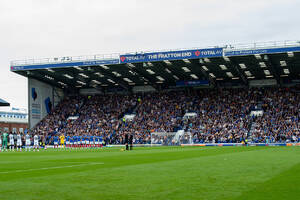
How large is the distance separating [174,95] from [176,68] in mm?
8509

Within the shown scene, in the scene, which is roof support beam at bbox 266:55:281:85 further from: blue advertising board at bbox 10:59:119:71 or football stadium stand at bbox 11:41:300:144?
blue advertising board at bbox 10:59:119:71

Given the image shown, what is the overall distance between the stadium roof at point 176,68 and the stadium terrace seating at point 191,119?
92.6 inches

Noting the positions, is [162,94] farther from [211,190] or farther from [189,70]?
[211,190]

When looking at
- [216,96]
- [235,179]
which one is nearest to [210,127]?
[216,96]

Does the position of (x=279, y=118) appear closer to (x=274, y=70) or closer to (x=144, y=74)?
(x=274, y=70)

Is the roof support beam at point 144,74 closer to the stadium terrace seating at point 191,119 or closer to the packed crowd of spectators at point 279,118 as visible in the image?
the stadium terrace seating at point 191,119

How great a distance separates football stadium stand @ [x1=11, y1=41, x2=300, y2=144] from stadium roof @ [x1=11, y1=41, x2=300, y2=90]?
0.39 feet

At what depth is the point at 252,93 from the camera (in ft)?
177

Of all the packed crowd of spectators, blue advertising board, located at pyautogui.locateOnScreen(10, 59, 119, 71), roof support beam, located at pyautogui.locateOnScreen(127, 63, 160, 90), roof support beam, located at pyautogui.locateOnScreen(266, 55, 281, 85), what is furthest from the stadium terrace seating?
blue advertising board, located at pyautogui.locateOnScreen(10, 59, 119, 71)

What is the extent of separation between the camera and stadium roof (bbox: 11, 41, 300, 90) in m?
43.7

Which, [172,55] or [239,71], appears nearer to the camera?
[172,55]

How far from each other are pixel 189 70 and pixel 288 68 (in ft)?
43.4

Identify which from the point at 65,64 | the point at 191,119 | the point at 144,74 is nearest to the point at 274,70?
the point at 191,119

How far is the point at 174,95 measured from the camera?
58.7m
